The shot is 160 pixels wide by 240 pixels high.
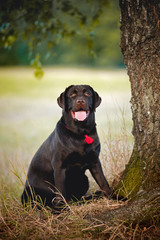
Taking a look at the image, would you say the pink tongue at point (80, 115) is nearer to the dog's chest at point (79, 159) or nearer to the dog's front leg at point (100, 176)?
the dog's chest at point (79, 159)

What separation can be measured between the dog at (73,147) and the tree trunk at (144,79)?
48cm

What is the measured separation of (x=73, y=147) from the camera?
320 cm

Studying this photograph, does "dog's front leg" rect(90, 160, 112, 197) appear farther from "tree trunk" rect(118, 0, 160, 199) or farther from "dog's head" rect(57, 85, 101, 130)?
"dog's head" rect(57, 85, 101, 130)

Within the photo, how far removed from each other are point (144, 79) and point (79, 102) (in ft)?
2.28

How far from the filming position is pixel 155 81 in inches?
113

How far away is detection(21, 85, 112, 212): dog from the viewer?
322cm

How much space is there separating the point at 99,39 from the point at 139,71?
34316mm

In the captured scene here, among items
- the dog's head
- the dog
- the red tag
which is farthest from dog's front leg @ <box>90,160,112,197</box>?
the dog's head

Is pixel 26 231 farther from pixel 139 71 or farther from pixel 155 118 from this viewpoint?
pixel 139 71

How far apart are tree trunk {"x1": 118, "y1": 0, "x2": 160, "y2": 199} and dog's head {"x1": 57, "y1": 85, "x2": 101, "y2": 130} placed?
1.65ft

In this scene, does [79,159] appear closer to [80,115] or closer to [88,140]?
[88,140]

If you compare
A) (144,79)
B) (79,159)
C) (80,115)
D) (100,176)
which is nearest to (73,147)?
(79,159)

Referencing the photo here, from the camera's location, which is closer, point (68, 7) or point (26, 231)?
point (26, 231)

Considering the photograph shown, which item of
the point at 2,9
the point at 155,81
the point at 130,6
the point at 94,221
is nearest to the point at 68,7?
the point at 2,9
